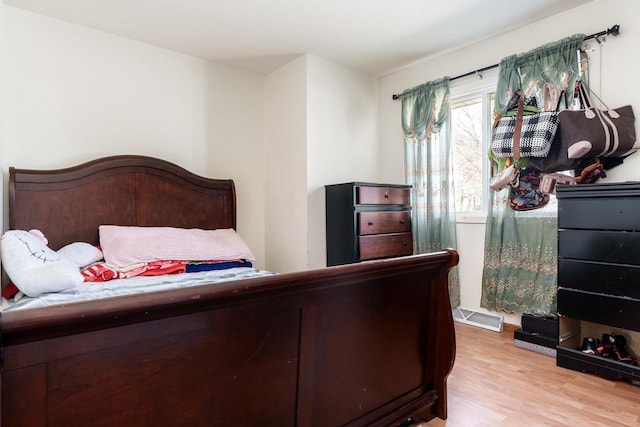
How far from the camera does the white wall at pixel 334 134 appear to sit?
339cm

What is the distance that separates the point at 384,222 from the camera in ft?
10.7

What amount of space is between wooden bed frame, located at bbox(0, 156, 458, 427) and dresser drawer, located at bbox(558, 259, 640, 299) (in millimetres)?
1128

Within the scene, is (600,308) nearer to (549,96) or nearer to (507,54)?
(549,96)

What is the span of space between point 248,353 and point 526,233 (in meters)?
2.51

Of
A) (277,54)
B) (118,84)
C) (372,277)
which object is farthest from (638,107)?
(118,84)

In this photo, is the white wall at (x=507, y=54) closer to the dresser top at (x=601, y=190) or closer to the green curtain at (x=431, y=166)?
the green curtain at (x=431, y=166)

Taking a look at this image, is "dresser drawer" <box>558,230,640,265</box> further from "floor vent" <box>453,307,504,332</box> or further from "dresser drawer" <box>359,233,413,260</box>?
"dresser drawer" <box>359,233,413,260</box>

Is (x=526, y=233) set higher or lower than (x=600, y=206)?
lower

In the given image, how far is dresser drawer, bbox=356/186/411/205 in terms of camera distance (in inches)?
122

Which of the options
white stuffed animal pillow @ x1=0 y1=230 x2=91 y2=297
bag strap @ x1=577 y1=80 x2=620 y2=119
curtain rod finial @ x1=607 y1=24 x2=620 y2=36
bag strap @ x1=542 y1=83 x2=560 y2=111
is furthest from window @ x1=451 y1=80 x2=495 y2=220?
white stuffed animal pillow @ x1=0 y1=230 x2=91 y2=297

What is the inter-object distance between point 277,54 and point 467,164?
2057 millimetres

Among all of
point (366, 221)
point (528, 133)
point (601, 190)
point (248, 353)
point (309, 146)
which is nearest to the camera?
point (248, 353)

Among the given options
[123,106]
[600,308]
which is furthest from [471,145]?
[123,106]

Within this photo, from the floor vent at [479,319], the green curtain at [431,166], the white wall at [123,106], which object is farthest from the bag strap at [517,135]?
the white wall at [123,106]
